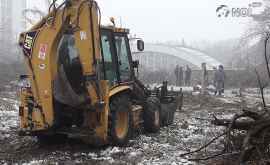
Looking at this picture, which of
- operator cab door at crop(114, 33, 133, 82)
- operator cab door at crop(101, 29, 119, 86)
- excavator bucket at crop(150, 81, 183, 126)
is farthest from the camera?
excavator bucket at crop(150, 81, 183, 126)

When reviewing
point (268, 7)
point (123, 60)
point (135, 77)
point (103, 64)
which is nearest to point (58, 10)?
point (103, 64)

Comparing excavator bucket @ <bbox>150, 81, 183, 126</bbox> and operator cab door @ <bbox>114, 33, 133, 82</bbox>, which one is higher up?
operator cab door @ <bbox>114, 33, 133, 82</bbox>

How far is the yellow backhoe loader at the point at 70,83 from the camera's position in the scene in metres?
8.43

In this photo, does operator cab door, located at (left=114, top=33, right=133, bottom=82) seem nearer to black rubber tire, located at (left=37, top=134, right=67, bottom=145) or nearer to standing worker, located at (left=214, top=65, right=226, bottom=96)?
black rubber tire, located at (left=37, top=134, right=67, bottom=145)

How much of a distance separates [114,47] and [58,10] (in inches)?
68.9

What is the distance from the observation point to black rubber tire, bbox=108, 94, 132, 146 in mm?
9023

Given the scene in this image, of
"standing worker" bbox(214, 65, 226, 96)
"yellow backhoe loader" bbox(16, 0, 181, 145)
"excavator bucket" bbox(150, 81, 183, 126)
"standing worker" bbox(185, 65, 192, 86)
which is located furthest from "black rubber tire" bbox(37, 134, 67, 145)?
"standing worker" bbox(185, 65, 192, 86)

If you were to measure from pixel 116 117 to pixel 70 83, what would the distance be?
1.11 meters

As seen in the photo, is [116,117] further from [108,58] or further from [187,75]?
[187,75]

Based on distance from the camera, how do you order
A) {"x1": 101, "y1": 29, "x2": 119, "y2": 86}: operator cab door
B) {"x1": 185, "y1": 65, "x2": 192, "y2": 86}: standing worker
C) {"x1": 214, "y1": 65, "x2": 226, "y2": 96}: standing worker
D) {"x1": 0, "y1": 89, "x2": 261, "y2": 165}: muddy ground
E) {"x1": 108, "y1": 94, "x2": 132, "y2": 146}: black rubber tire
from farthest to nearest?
1. {"x1": 185, "y1": 65, "x2": 192, "y2": 86}: standing worker
2. {"x1": 214, "y1": 65, "x2": 226, "y2": 96}: standing worker
3. {"x1": 101, "y1": 29, "x2": 119, "y2": 86}: operator cab door
4. {"x1": 108, "y1": 94, "x2": 132, "y2": 146}: black rubber tire
5. {"x1": 0, "y1": 89, "x2": 261, "y2": 165}: muddy ground

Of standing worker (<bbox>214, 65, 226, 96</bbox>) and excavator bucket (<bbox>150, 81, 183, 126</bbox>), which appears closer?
excavator bucket (<bbox>150, 81, 183, 126</bbox>)

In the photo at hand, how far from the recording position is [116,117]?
916 cm

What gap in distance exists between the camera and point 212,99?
19.8m

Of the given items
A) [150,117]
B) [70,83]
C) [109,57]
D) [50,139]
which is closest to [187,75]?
[150,117]
